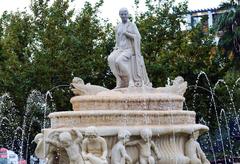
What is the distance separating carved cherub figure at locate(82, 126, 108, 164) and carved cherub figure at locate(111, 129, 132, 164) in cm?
23

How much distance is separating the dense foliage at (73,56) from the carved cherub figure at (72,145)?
10.8 meters

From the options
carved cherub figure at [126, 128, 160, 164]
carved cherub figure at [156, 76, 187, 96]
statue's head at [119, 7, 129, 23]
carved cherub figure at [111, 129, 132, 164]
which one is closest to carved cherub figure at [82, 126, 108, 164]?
carved cherub figure at [111, 129, 132, 164]

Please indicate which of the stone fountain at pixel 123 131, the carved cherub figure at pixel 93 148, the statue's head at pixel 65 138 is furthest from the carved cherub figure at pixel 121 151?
the statue's head at pixel 65 138

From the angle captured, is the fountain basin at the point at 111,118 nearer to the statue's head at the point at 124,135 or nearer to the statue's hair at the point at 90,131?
the statue's head at the point at 124,135

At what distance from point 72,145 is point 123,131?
968 mm

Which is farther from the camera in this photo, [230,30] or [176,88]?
[230,30]

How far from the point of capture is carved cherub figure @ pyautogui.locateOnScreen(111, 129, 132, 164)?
459 inches

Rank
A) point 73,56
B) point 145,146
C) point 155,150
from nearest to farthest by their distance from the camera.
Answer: point 145,146
point 155,150
point 73,56

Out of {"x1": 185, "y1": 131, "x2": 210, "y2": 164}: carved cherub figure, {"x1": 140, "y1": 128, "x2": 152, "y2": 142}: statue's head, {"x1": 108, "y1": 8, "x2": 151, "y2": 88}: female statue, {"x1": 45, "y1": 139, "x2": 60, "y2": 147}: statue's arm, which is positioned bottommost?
{"x1": 185, "y1": 131, "x2": 210, "y2": 164}: carved cherub figure

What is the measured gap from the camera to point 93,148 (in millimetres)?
11625

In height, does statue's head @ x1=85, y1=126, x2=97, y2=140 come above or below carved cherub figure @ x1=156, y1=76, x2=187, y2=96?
below

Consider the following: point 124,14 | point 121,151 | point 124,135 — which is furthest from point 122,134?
point 124,14

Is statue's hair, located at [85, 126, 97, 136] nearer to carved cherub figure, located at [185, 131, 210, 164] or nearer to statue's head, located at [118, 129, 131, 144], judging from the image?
statue's head, located at [118, 129, 131, 144]

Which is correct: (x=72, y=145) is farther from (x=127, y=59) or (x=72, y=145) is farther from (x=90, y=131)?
(x=127, y=59)
